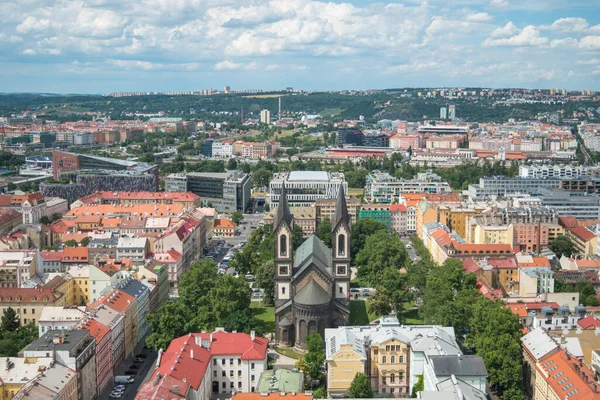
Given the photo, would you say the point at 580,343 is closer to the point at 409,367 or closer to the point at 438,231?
the point at 409,367

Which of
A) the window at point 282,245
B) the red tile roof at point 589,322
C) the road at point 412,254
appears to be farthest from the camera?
the road at point 412,254

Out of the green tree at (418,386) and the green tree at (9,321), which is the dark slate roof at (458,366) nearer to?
the green tree at (418,386)

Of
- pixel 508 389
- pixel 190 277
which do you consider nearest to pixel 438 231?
pixel 190 277

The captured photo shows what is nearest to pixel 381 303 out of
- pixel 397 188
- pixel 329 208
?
pixel 329 208

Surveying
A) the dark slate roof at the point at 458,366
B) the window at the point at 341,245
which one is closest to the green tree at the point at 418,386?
the dark slate roof at the point at 458,366

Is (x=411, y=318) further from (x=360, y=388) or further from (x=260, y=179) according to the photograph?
(x=260, y=179)

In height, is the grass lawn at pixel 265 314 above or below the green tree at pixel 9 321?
below
